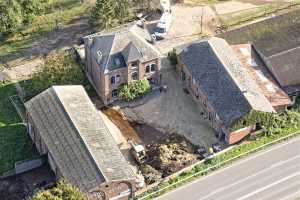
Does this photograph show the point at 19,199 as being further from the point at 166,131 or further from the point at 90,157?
the point at 166,131

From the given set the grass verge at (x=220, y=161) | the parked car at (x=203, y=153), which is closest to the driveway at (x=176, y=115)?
the parked car at (x=203, y=153)

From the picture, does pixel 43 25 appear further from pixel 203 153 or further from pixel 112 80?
pixel 203 153

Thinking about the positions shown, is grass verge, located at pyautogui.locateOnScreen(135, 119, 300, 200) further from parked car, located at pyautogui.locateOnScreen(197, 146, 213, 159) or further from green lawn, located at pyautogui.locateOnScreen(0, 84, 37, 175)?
green lawn, located at pyautogui.locateOnScreen(0, 84, 37, 175)

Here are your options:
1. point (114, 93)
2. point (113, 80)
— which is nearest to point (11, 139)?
point (114, 93)

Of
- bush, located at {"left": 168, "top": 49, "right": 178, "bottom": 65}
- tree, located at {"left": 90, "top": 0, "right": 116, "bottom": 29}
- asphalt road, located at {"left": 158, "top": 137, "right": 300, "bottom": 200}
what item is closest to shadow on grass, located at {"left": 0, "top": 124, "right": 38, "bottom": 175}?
asphalt road, located at {"left": 158, "top": 137, "right": 300, "bottom": 200}

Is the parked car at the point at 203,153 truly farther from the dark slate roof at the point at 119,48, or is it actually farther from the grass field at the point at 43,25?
the grass field at the point at 43,25

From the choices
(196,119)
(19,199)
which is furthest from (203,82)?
(19,199)
